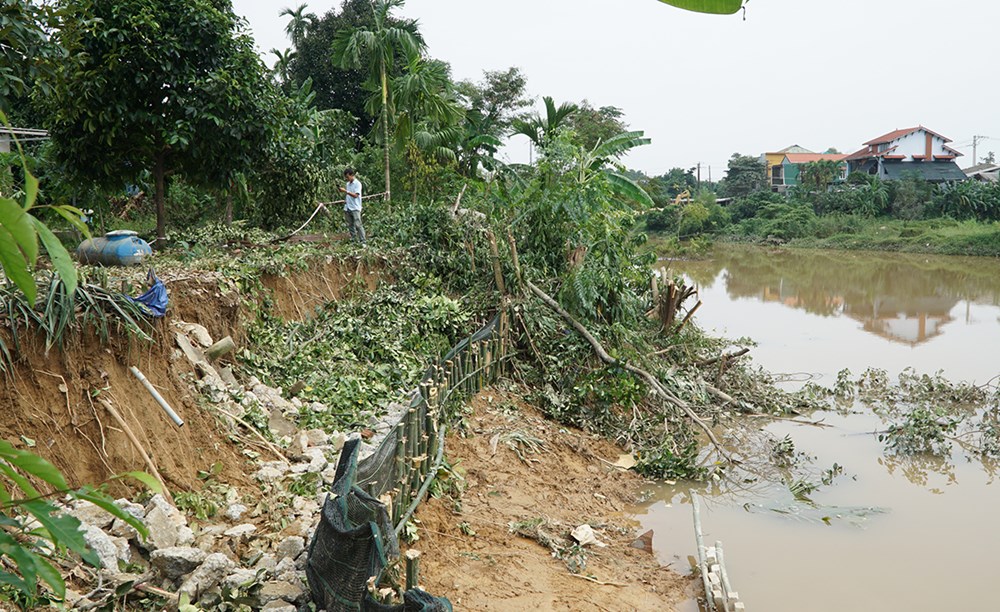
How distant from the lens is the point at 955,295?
22.4 meters

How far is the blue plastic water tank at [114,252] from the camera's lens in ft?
24.8

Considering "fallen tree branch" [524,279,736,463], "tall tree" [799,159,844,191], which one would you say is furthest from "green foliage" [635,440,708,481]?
"tall tree" [799,159,844,191]

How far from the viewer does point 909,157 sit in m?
45.1

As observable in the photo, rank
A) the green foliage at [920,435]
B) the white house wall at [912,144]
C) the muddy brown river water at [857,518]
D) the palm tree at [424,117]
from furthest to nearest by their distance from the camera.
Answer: the white house wall at [912,144] < the palm tree at [424,117] < the green foliage at [920,435] < the muddy brown river water at [857,518]

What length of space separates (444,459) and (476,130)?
60.9ft

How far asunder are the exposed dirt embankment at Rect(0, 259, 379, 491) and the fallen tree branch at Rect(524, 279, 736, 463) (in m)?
4.52

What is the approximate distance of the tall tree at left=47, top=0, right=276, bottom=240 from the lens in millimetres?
8320

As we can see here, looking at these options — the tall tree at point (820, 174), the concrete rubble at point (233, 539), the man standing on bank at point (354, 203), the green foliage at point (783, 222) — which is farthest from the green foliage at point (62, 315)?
the tall tree at point (820, 174)

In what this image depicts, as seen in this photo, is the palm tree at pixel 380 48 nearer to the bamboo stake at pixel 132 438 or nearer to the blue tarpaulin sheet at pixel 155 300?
the blue tarpaulin sheet at pixel 155 300

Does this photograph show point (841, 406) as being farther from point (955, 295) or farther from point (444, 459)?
point (955, 295)

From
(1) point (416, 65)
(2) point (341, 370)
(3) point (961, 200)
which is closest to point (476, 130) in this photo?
(1) point (416, 65)

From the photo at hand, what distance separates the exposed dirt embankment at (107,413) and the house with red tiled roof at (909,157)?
43199 mm

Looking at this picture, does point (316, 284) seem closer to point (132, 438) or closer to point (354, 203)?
point (354, 203)

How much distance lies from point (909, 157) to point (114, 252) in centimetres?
4727
